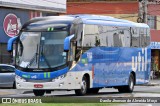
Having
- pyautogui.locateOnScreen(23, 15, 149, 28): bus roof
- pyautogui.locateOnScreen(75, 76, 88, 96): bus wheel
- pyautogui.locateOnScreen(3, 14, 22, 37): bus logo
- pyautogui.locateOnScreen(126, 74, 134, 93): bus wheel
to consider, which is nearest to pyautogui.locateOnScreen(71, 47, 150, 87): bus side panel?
pyautogui.locateOnScreen(126, 74, 134, 93): bus wheel

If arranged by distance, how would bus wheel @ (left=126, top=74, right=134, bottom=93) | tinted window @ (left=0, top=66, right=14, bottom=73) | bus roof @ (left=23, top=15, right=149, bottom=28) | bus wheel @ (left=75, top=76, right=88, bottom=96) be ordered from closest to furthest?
bus roof @ (left=23, top=15, right=149, bottom=28) → bus wheel @ (left=75, top=76, right=88, bottom=96) → bus wheel @ (left=126, top=74, right=134, bottom=93) → tinted window @ (left=0, top=66, right=14, bottom=73)

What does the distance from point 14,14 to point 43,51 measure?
16.9m

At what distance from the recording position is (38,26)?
77.1 ft

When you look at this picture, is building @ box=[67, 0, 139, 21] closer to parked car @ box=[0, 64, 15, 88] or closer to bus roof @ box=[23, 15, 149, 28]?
parked car @ box=[0, 64, 15, 88]

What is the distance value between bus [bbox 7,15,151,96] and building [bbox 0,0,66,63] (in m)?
13.2

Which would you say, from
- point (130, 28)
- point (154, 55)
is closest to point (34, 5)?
point (130, 28)

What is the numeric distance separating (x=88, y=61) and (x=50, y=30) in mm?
2516

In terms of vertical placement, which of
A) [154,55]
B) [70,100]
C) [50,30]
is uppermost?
[50,30]

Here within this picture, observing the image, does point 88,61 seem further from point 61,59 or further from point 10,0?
point 10,0

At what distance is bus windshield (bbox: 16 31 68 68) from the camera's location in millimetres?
22906

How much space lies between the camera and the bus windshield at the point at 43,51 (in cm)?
2291

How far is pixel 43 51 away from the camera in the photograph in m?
23.0

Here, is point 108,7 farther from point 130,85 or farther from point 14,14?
point 130,85

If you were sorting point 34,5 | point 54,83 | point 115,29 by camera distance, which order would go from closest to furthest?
point 54,83
point 115,29
point 34,5
